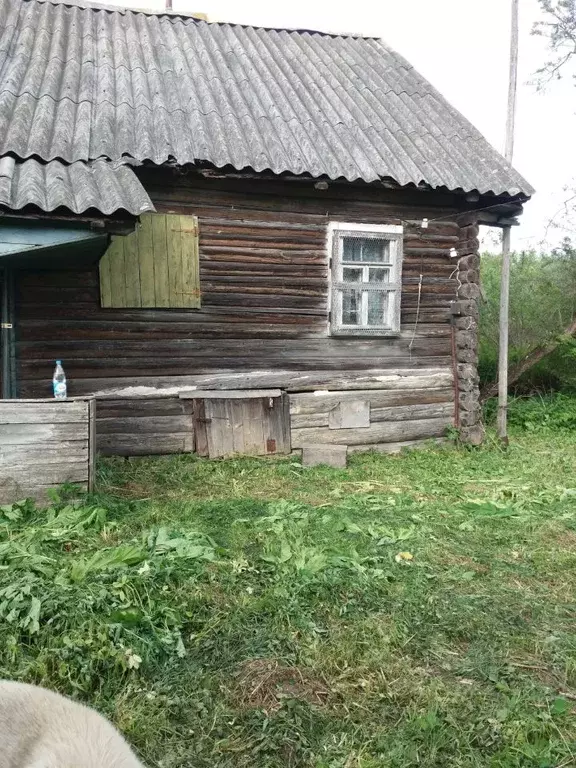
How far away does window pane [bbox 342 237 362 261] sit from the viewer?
28.0 ft

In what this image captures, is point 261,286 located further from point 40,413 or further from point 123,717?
point 123,717

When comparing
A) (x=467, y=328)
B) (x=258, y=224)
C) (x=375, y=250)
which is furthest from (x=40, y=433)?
(x=467, y=328)

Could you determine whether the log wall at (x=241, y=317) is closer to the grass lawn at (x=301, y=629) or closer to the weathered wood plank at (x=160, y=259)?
the weathered wood plank at (x=160, y=259)

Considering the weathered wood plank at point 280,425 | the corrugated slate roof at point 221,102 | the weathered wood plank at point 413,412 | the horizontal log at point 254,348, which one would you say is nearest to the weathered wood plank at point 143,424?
the horizontal log at point 254,348

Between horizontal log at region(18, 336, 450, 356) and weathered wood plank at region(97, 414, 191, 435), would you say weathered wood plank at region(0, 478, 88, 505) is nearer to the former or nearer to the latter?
weathered wood plank at region(97, 414, 191, 435)

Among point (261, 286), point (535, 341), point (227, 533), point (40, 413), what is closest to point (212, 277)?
point (261, 286)

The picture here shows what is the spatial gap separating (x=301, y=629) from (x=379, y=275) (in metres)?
6.09

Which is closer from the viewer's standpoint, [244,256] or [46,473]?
[46,473]

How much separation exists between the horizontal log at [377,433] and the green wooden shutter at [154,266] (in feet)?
7.48

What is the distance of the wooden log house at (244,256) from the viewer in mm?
7391

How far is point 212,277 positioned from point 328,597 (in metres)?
5.12

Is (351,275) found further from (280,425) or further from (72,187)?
(72,187)

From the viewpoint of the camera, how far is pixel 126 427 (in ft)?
25.3

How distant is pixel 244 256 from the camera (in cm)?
809
